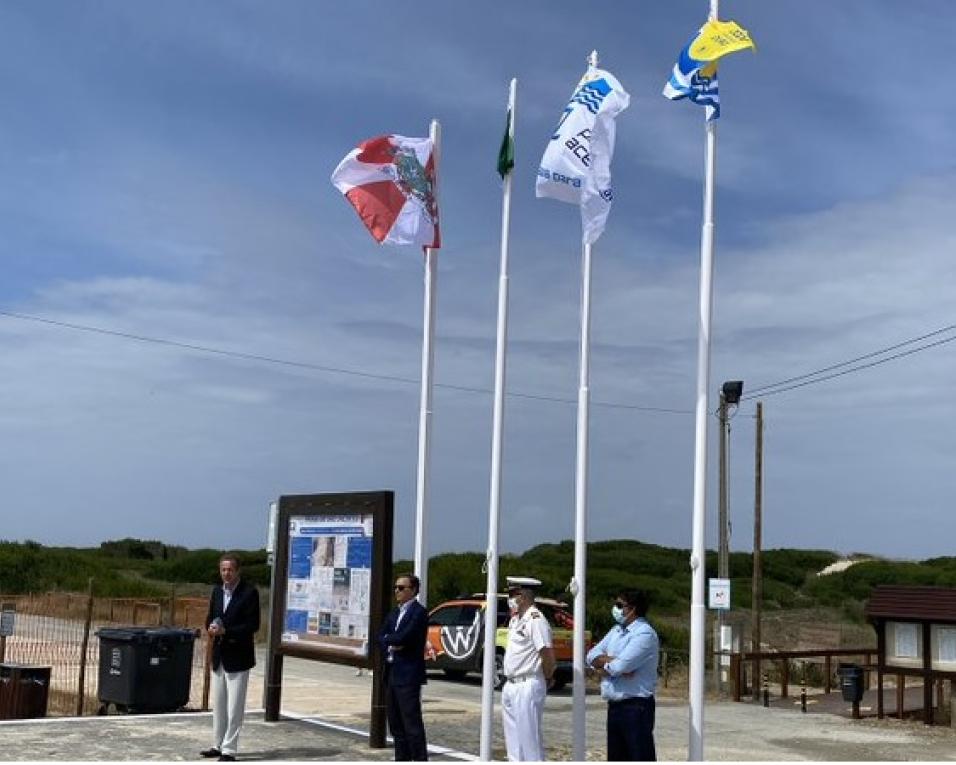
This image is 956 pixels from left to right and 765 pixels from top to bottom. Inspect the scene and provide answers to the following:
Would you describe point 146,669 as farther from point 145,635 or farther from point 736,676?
point 736,676

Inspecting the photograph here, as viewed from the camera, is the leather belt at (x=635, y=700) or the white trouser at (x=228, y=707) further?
the white trouser at (x=228, y=707)

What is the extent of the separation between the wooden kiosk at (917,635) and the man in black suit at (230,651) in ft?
38.0

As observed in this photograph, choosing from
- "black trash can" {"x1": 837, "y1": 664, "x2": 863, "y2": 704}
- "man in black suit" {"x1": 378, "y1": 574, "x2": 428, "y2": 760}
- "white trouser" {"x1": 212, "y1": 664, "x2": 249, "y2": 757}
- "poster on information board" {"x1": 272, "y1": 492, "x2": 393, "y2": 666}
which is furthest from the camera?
"black trash can" {"x1": 837, "y1": 664, "x2": 863, "y2": 704}

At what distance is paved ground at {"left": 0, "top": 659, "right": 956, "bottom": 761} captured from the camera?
509 inches

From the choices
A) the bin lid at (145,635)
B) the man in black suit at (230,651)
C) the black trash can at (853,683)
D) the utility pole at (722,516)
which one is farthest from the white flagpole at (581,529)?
the utility pole at (722,516)

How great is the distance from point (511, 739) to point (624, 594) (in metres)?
1.76

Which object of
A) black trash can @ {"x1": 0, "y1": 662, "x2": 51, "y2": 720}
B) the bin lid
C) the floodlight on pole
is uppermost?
the floodlight on pole

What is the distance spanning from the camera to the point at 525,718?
10508 mm

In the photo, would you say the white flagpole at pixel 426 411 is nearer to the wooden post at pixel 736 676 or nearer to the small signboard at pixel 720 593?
the small signboard at pixel 720 593

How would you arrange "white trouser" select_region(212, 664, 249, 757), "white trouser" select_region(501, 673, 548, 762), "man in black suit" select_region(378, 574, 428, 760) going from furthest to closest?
"white trouser" select_region(212, 664, 249, 757)
"man in black suit" select_region(378, 574, 428, 760)
"white trouser" select_region(501, 673, 548, 762)

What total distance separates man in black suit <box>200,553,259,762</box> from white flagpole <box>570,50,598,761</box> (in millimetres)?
3090

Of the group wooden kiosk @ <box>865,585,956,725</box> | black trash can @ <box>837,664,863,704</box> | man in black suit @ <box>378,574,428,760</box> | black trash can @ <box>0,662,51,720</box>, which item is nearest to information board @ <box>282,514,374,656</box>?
man in black suit @ <box>378,574,428,760</box>

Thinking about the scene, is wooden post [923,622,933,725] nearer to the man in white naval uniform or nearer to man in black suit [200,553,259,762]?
the man in white naval uniform

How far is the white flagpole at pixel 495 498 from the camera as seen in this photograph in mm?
12477
